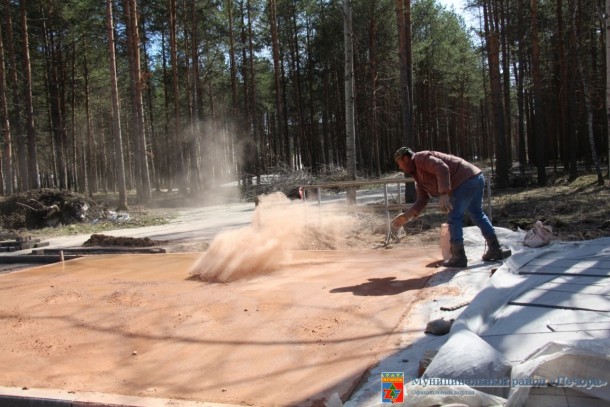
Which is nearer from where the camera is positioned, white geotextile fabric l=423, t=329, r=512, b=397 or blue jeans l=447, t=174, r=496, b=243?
white geotextile fabric l=423, t=329, r=512, b=397

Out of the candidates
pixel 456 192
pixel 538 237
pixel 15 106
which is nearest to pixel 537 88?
pixel 538 237

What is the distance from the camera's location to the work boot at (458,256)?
20.6ft

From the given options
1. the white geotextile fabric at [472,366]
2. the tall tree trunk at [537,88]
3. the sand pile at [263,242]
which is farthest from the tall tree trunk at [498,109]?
the white geotextile fabric at [472,366]

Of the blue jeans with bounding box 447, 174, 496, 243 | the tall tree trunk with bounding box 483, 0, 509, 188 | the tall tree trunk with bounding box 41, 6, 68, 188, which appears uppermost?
the tall tree trunk with bounding box 41, 6, 68, 188

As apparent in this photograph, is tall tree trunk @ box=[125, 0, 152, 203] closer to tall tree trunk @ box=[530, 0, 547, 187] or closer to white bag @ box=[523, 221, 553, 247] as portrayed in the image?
tall tree trunk @ box=[530, 0, 547, 187]

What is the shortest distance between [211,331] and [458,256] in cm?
332

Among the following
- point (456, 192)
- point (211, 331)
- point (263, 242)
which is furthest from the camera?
point (263, 242)

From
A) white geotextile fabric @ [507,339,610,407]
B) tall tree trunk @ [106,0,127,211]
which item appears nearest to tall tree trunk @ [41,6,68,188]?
tall tree trunk @ [106,0,127,211]

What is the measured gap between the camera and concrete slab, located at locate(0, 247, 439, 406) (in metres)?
3.64

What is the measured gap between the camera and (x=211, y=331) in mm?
4742

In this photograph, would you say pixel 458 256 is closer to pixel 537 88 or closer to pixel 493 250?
pixel 493 250

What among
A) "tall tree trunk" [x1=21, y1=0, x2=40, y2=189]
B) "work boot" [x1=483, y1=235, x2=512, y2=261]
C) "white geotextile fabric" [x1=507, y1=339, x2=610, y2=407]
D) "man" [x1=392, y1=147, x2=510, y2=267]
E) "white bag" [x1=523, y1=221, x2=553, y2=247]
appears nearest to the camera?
"white geotextile fabric" [x1=507, y1=339, x2=610, y2=407]

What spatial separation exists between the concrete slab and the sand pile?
322mm

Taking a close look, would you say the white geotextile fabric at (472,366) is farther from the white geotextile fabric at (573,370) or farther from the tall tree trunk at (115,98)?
the tall tree trunk at (115,98)
